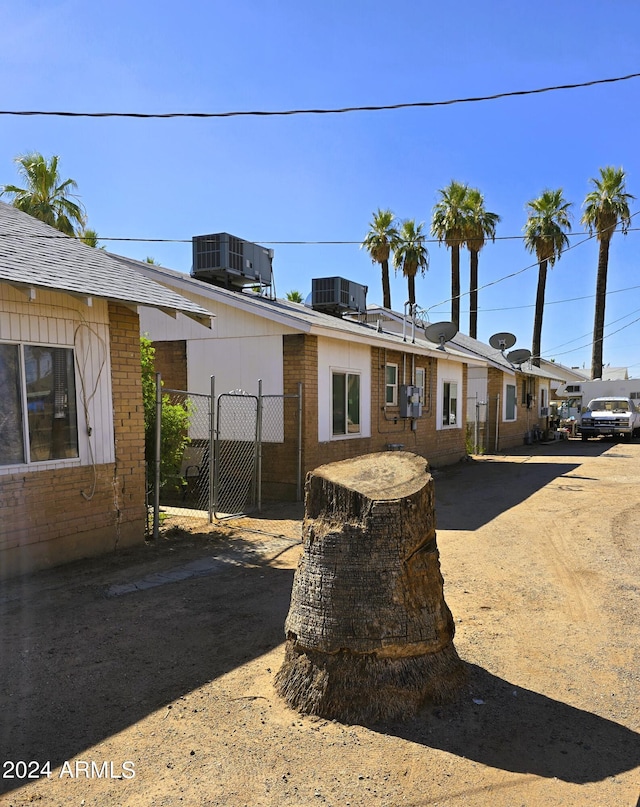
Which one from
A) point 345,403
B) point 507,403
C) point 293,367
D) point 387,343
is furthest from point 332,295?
point 507,403

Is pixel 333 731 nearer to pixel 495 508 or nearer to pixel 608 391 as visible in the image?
pixel 495 508

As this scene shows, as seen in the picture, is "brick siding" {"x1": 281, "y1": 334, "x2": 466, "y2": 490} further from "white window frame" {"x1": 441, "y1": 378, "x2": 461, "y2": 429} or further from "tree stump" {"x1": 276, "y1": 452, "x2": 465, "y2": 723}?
"tree stump" {"x1": 276, "y1": 452, "x2": 465, "y2": 723}

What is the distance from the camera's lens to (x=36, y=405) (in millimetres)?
5996

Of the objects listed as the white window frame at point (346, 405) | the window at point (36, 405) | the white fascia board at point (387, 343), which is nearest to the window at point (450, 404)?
the white fascia board at point (387, 343)

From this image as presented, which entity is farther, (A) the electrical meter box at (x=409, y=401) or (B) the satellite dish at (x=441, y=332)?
(B) the satellite dish at (x=441, y=332)

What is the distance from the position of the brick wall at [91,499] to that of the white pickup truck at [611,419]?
2388 centimetres

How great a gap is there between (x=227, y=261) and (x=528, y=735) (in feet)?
36.4

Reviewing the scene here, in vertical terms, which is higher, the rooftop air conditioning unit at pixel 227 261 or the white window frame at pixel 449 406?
the rooftop air conditioning unit at pixel 227 261

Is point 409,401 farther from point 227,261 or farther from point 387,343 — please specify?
point 227,261

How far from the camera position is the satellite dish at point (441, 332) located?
51.8ft

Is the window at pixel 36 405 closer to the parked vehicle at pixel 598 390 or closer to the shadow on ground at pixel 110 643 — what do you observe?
the shadow on ground at pixel 110 643

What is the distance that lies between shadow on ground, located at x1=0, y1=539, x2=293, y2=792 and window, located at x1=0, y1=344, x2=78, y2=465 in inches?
50.3

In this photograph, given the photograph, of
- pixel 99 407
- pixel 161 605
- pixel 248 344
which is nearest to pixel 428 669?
pixel 161 605

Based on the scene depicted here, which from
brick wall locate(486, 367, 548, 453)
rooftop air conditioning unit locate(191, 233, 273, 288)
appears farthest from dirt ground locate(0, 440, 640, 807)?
brick wall locate(486, 367, 548, 453)
